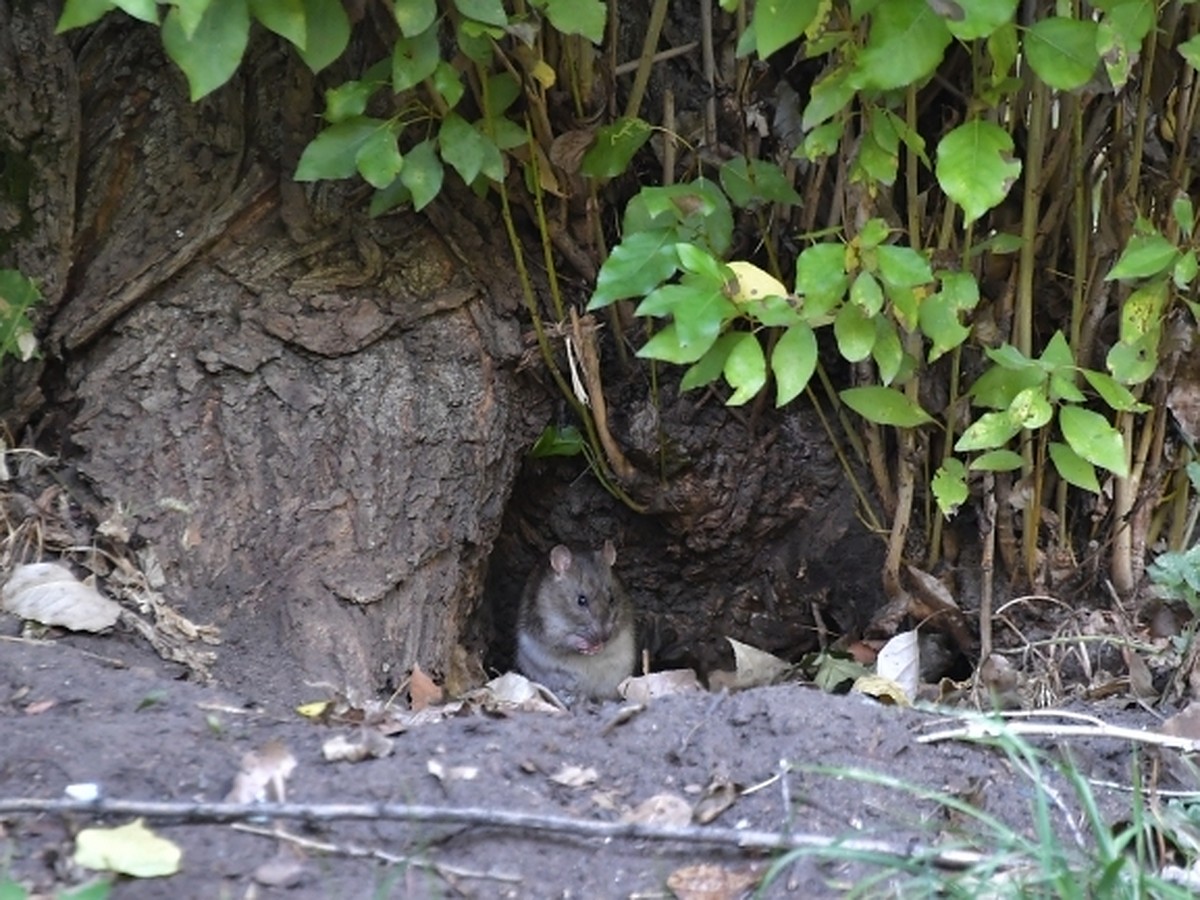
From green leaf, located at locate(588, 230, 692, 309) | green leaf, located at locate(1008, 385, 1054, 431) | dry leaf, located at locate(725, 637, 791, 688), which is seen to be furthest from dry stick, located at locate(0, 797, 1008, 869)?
dry leaf, located at locate(725, 637, 791, 688)

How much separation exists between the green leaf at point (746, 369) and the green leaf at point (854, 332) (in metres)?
0.21

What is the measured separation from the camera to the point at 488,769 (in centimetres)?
294

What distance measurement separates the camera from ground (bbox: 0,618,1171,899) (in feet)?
8.54

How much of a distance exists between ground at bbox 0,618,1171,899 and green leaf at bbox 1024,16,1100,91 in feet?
4.60

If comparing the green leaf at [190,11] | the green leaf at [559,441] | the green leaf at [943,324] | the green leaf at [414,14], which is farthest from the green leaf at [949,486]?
the green leaf at [190,11]

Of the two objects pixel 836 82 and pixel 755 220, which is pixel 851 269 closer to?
pixel 836 82

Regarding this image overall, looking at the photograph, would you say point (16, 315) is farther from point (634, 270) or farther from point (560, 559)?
point (560, 559)

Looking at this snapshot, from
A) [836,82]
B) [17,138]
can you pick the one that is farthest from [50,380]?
[836,82]

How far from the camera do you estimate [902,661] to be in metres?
4.52

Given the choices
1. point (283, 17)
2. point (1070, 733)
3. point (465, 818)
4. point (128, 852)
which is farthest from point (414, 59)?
point (1070, 733)

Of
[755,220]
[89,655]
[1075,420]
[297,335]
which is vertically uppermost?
[755,220]

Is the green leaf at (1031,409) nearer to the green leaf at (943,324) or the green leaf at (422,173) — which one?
the green leaf at (943,324)

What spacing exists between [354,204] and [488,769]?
206 cm

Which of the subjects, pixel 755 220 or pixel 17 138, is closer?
pixel 17 138
